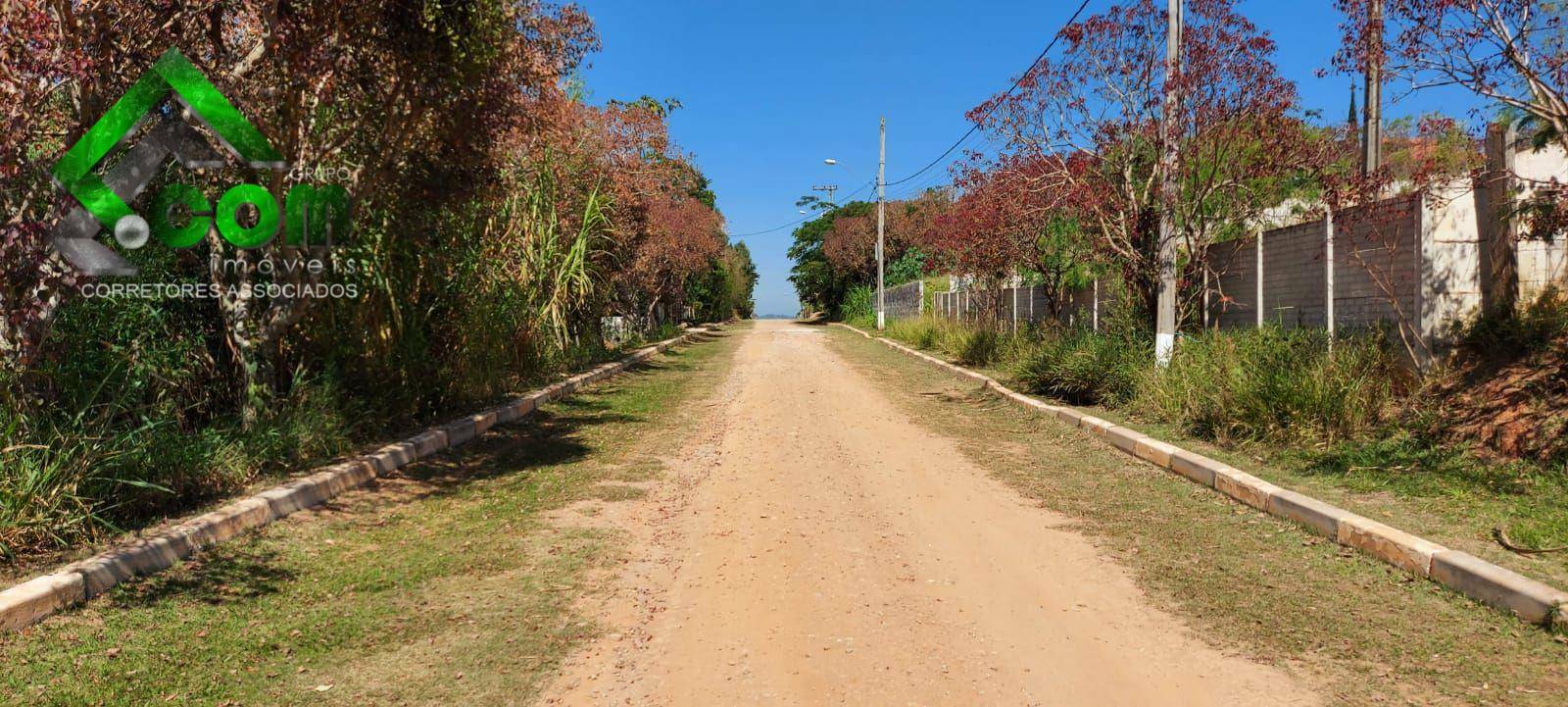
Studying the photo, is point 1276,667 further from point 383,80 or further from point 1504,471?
point 383,80

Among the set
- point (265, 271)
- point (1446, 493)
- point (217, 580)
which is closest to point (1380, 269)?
point (1446, 493)

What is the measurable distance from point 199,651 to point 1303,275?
9.95m

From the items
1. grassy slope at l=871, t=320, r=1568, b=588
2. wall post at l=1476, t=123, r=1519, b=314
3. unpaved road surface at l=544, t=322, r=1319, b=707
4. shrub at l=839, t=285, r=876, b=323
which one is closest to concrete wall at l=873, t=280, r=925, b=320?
shrub at l=839, t=285, r=876, b=323

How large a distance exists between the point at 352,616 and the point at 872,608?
248 centimetres

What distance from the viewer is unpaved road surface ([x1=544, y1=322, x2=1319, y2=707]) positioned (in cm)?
349

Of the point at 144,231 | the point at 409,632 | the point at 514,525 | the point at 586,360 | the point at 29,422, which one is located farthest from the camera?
the point at 586,360

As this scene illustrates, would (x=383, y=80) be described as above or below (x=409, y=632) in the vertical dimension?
above

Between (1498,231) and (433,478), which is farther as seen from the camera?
(1498,231)

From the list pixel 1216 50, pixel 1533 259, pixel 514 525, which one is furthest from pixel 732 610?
pixel 1216 50

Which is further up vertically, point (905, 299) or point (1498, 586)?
point (905, 299)

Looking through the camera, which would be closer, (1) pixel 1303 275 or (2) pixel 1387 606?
(2) pixel 1387 606

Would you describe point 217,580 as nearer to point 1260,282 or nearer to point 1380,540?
point 1380,540

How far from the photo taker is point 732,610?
4312 mm

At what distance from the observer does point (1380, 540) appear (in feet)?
16.6
